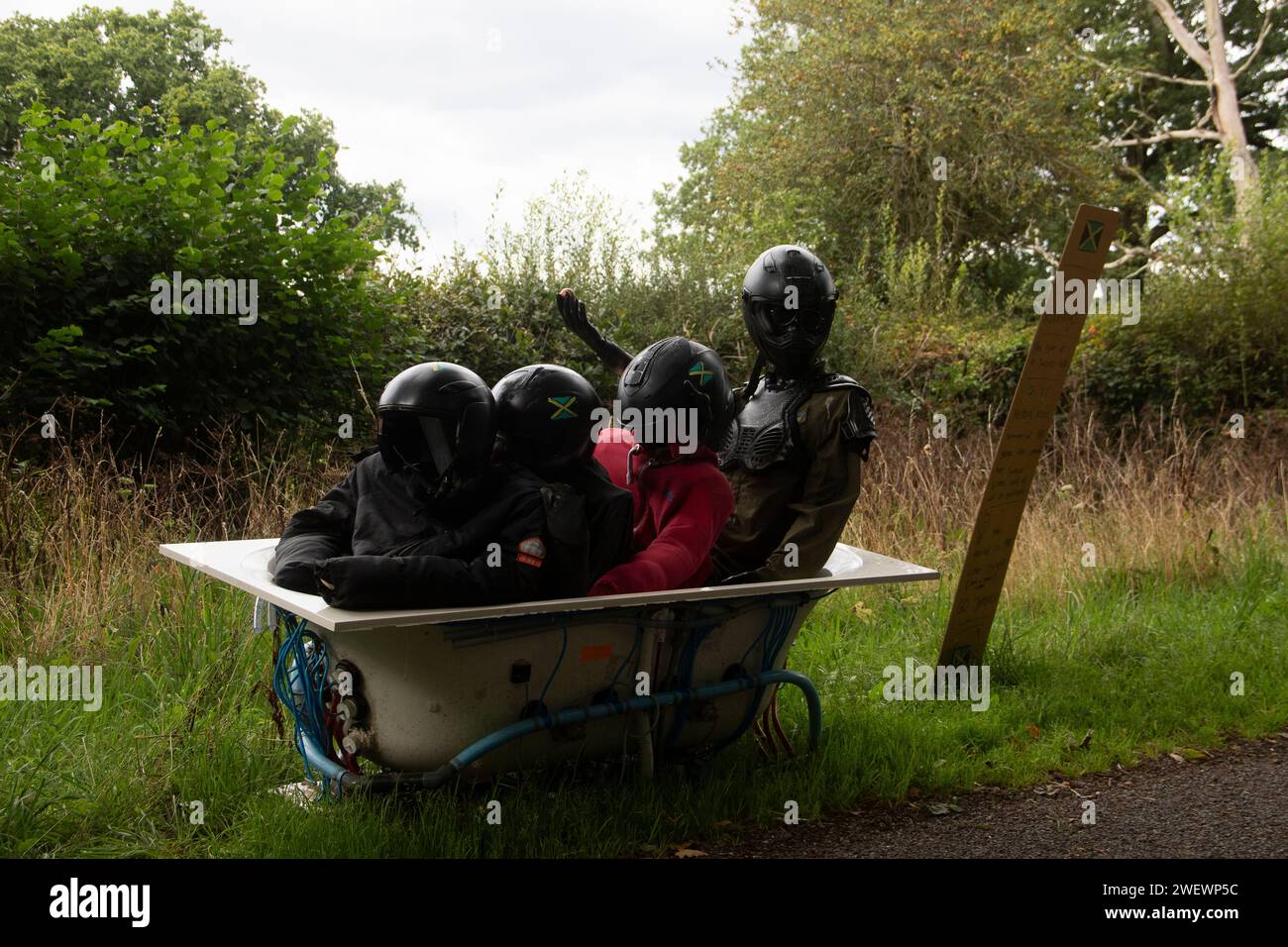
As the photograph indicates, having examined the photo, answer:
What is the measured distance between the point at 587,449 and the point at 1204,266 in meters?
11.7

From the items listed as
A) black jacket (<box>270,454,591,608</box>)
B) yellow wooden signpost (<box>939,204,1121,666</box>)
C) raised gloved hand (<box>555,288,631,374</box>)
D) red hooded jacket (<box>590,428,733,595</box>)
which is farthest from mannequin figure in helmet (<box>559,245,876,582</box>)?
yellow wooden signpost (<box>939,204,1121,666</box>)

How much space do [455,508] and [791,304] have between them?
1.71m

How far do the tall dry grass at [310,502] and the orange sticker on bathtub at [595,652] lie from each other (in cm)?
258

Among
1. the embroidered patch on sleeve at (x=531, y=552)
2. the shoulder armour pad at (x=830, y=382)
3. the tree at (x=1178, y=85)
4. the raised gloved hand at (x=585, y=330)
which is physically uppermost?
the tree at (x=1178, y=85)

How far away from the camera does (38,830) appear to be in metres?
3.79

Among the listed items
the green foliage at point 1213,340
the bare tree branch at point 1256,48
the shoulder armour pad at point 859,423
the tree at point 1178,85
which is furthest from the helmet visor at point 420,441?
the bare tree branch at point 1256,48

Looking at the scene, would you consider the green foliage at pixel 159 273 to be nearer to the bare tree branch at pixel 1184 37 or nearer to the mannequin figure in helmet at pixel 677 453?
the mannequin figure in helmet at pixel 677 453

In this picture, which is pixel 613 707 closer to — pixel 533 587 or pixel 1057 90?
pixel 533 587

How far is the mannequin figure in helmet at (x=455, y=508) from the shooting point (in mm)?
3404

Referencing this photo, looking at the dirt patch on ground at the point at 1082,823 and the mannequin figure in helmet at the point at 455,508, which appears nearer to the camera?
the mannequin figure in helmet at the point at 455,508

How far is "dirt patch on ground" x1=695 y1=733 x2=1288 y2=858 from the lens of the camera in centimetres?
412

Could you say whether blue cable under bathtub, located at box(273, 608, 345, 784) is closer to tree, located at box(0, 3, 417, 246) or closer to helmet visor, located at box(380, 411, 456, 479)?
helmet visor, located at box(380, 411, 456, 479)

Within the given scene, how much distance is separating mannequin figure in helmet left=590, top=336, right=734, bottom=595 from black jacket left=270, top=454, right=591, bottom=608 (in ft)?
1.64

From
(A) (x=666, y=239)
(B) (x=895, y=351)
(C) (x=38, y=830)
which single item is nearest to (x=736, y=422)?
(C) (x=38, y=830)
